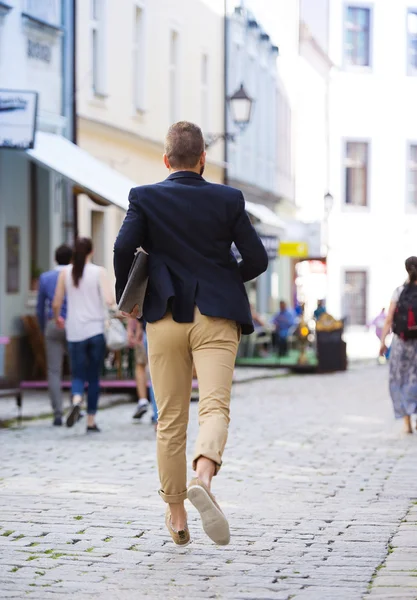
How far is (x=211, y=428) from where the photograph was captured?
6.19 meters

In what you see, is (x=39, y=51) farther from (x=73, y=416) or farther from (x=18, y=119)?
(x=73, y=416)

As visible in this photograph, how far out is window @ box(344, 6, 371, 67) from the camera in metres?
45.5

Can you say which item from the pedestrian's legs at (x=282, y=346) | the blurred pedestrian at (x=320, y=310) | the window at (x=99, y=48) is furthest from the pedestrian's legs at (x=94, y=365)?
the blurred pedestrian at (x=320, y=310)

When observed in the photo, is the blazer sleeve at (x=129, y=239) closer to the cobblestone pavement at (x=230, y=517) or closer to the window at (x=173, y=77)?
the cobblestone pavement at (x=230, y=517)

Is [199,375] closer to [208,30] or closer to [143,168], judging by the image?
[143,168]

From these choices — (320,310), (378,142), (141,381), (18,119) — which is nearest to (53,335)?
(141,381)

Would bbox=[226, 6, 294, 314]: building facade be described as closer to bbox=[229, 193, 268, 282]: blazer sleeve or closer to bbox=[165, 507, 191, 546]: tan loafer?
bbox=[229, 193, 268, 282]: blazer sleeve

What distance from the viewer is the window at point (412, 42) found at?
46.3m

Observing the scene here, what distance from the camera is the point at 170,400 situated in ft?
21.1

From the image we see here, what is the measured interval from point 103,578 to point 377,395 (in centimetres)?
1406

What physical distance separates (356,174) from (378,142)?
1222 millimetres

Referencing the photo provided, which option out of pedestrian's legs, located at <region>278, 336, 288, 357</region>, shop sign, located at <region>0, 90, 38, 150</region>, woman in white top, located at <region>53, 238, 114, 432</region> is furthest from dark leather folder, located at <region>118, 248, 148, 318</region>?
pedestrian's legs, located at <region>278, 336, 288, 357</region>

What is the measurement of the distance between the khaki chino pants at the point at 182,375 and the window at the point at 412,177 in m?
40.5

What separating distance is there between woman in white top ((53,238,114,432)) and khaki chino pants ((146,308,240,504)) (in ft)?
20.7
